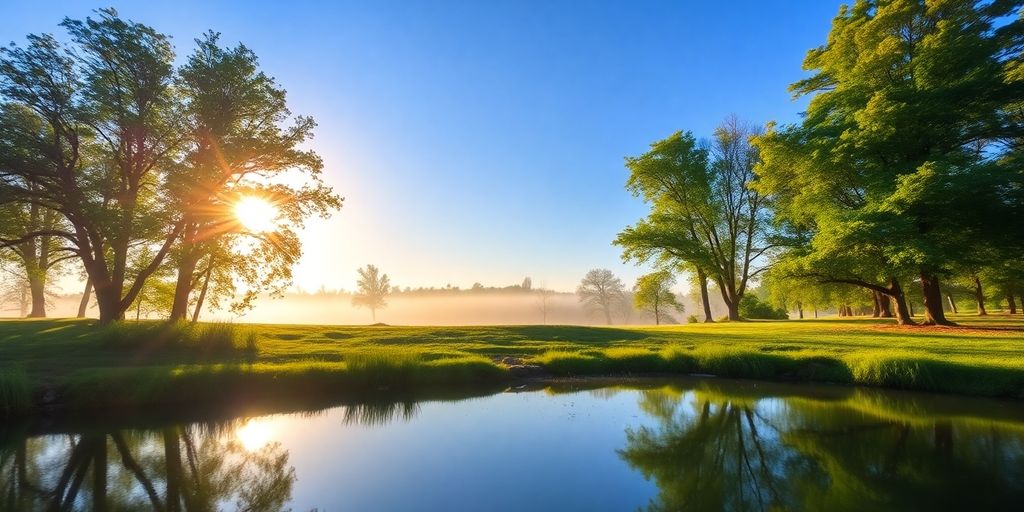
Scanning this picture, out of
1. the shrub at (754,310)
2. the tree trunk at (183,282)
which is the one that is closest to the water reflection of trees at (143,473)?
the tree trunk at (183,282)

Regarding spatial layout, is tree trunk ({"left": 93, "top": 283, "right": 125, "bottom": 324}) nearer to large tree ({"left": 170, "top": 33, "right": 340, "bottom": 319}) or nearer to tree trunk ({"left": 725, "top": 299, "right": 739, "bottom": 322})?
large tree ({"left": 170, "top": 33, "right": 340, "bottom": 319})

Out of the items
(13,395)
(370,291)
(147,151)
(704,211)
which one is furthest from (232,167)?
(370,291)

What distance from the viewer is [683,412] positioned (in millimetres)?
10984

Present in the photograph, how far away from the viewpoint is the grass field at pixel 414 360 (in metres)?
11.7

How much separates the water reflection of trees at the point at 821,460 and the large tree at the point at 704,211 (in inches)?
963

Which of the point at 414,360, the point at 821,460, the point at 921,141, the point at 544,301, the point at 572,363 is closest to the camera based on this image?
the point at 821,460

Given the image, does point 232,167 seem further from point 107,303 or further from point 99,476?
point 99,476

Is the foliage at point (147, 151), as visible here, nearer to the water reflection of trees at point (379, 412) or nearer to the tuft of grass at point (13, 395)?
the tuft of grass at point (13, 395)

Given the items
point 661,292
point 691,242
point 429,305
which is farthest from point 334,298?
point 691,242

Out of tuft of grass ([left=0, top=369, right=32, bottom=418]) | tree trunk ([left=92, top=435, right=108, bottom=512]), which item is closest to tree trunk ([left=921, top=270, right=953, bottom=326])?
tree trunk ([left=92, top=435, right=108, bottom=512])

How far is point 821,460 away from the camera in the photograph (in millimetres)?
7551

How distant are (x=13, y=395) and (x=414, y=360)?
9.98 metres

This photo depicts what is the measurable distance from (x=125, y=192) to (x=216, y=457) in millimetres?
20039

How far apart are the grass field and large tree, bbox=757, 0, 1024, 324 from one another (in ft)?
13.0
